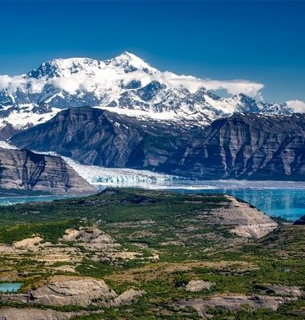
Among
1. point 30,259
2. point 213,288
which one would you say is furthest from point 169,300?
point 30,259

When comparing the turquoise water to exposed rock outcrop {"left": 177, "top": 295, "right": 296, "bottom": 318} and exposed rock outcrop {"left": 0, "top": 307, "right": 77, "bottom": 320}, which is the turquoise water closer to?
exposed rock outcrop {"left": 0, "top": 307, "right": 77, "bottom": 320}

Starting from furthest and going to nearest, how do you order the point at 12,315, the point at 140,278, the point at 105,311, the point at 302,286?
the point at 140,278 → the point at 302,286 → the point at 105,311 → the point at 12,315

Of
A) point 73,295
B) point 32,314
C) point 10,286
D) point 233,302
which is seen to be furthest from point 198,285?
point 32,314

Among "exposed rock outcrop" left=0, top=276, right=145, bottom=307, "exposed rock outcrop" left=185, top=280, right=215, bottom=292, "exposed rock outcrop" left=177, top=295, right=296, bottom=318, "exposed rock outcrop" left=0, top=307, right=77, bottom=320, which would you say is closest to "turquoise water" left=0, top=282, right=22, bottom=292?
"exposed rock outcrop" left=0, top=276, right=145, bottom=307

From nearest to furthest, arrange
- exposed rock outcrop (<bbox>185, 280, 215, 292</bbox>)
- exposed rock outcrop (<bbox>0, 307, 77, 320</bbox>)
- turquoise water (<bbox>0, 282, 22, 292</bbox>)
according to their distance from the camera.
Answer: exposed rock outcrop (<bbox>0, 307, 77, 320</bbox>)
turquoise water (<bbox>0, 282, 22, 292</bbox>)
exposed rock outcrop (<bbox>185, 280, 215, 292</bbox>)

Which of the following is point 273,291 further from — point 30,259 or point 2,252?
point 2,252

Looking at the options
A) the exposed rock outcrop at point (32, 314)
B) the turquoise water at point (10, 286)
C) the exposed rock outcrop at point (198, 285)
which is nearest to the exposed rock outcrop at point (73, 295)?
the exposed rock outcrop at point (32, 314)

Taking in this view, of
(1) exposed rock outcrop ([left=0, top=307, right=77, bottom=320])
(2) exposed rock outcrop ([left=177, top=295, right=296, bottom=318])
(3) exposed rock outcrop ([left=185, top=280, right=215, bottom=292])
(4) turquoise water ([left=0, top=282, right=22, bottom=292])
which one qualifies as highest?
(3) exposed rock outcrop ([left=185, top=280, right=215, bottom=292])

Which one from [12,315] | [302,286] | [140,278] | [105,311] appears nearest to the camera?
[12,315]
